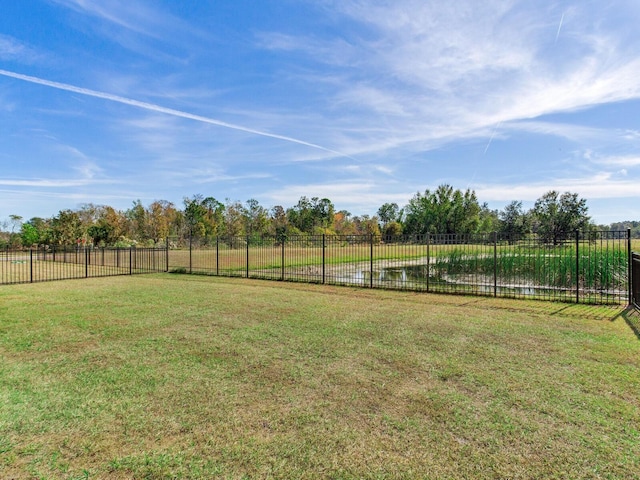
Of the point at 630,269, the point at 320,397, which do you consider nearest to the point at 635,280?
the point at 630,269

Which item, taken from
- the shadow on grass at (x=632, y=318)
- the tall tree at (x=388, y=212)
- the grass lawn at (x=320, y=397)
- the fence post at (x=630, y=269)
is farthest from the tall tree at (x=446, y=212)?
the grass lawn at (x=320, y=397)

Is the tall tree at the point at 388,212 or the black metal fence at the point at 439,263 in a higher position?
the tall tree at the point at 388,212

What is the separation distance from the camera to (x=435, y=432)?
2535 mm

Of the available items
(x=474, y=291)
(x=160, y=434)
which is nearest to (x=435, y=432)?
(x=160, y=434)

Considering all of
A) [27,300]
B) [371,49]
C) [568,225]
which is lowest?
[27,300]

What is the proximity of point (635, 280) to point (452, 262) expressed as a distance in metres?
4.71

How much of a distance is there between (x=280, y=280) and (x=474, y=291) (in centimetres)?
655

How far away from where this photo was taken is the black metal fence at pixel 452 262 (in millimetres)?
8797

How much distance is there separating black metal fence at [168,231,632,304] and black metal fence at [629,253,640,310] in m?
0.15

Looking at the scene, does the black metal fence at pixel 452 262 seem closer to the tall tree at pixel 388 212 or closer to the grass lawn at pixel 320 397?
the grass lawn at pixel 320 397

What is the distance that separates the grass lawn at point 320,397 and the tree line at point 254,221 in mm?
20475

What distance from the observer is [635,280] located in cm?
697

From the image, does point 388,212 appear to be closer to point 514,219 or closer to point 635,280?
point 514,219

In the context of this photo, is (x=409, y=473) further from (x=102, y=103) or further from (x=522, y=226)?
(x=522, y=226)
